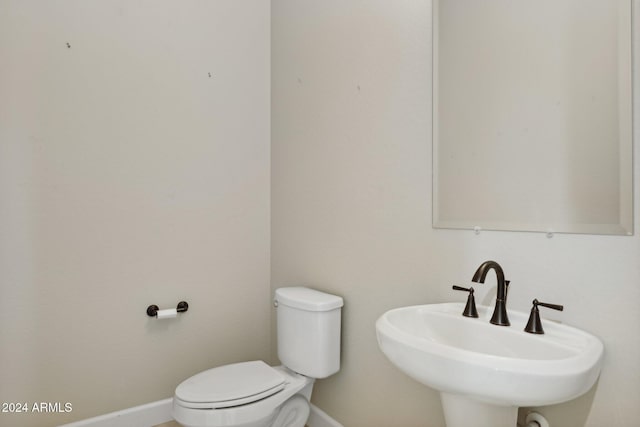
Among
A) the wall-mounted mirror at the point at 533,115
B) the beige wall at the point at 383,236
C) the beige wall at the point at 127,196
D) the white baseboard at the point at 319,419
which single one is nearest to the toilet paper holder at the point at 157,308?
the beige wall at the point at 127,196

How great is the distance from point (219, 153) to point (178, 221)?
0.43 metres

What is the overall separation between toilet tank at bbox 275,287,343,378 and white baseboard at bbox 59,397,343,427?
0.34m

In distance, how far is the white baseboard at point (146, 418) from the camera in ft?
5.57

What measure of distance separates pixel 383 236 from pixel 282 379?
0.74 metres

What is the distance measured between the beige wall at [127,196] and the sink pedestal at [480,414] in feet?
4.53

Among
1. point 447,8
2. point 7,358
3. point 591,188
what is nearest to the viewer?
point 591,188

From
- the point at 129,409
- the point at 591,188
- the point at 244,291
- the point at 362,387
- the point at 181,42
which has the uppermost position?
the point at 181,42

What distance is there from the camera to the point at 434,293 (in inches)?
51.6

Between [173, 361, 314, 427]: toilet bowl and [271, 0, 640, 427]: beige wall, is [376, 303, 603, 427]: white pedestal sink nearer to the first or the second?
[271, 0, 640, 427]: beige wall

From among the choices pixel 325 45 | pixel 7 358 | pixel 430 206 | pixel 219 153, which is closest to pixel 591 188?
pixel 430 206

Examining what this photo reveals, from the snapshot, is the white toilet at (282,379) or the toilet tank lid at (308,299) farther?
the toilet tank lid at (308,299)

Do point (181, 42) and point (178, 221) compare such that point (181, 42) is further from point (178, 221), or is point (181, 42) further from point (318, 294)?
point (318, 294)

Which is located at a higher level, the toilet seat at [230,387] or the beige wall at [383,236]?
the beige wall at [383,236]

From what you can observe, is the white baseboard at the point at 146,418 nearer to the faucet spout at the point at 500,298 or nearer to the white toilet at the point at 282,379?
the white toilet at the point at 282,379
